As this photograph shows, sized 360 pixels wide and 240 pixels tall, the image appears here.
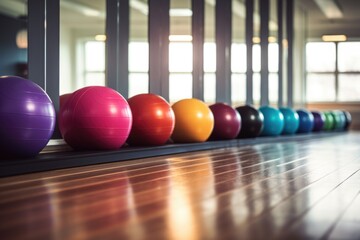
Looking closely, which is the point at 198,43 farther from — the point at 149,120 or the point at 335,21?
the point at 335,21

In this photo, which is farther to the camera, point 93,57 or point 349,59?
point 93,57

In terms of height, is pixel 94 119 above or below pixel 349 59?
below

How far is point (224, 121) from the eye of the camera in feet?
18.0

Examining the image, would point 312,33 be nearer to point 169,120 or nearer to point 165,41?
point 165,41

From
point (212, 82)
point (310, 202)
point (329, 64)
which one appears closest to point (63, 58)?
point (212, 82)

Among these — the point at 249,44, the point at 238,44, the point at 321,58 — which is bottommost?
the point at 249,44

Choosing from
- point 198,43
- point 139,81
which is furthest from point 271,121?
point 139,81

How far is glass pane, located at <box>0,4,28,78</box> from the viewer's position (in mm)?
10094

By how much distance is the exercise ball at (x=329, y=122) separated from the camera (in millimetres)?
9714

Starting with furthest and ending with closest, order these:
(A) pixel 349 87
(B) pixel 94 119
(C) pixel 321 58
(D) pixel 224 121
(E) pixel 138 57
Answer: (E) pixel 138 57 < (C) pixel 321 58 < (A) pixel 349 87 < (D) pixel 224 121 < (B) pixel 94 119

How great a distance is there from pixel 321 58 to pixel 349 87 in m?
1.11

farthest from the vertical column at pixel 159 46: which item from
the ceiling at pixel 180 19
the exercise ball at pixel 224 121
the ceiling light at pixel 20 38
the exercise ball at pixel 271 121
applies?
the ceiling light at pixel 20 38

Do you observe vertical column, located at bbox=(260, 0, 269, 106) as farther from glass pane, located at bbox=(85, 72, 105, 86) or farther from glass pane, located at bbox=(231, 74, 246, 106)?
glass pane, located at bbox=(85, 72, 105, 86)

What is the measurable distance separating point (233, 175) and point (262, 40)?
6619 mm
